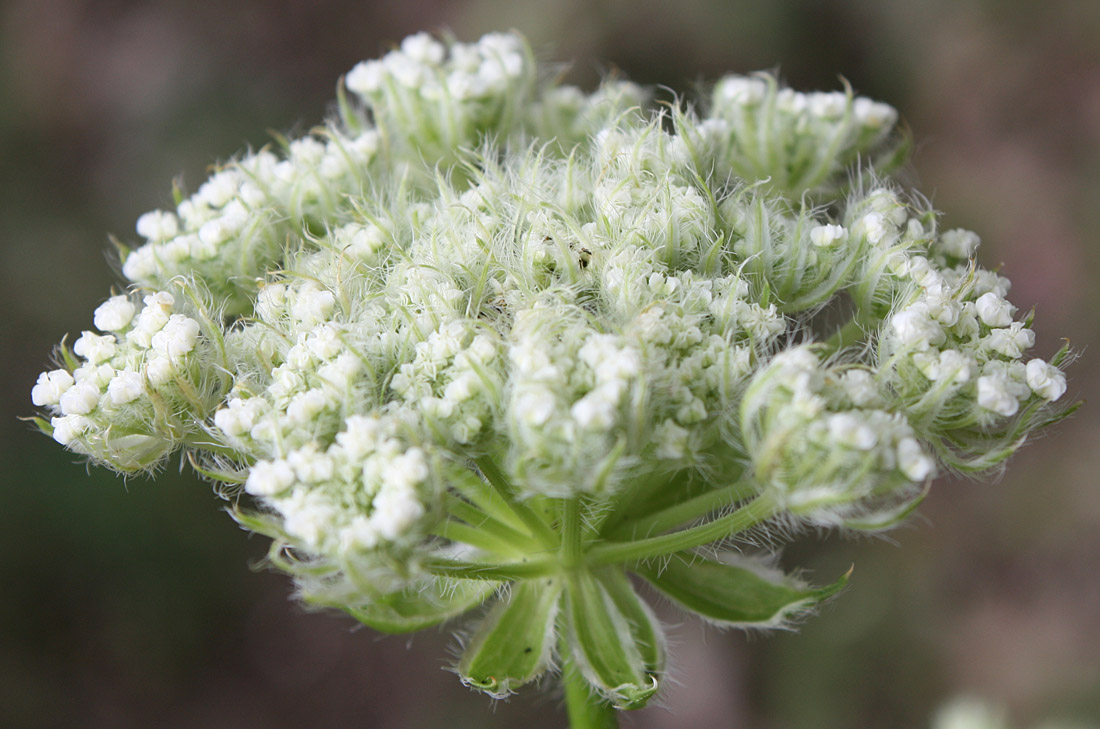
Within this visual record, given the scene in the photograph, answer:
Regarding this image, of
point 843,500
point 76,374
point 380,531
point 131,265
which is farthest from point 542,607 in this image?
point 131,265

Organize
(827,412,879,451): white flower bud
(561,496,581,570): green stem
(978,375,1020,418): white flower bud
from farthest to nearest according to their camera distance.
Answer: (561,496,581,570): green stem < (978,375,1020,418): white flower bud < (827,412,879,451): white flower bud

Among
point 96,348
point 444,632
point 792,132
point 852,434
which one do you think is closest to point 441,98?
point 792,132

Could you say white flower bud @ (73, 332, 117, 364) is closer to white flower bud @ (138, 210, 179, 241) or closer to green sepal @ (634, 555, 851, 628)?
white flower bud @ (138, 210, 179, 241)

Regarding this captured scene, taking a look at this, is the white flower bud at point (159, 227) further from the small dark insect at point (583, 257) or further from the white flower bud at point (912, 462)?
the white flower bud at point (912, 462)

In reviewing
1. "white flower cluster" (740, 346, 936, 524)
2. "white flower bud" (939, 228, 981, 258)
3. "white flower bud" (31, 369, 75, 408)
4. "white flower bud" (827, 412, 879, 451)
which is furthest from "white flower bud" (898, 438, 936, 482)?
"white flower bud" (31, 369, 75, 408)

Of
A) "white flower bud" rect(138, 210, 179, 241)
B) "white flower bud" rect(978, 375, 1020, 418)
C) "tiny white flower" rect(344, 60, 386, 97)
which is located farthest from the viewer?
"tiny white flower" rect(344, 60, 386, 97)

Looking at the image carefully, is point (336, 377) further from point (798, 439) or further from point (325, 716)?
point (325, 716)
